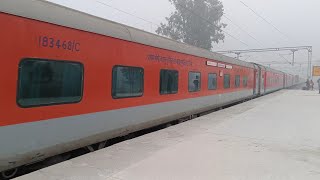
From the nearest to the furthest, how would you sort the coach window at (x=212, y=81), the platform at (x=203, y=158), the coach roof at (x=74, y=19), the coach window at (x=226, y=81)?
1. the coach roof at (x=74, y=19)
2. the platform at (x=203, y=158)
3. the coach window at (x=212, y=81)
4. the coach window at (x=226, y=81)

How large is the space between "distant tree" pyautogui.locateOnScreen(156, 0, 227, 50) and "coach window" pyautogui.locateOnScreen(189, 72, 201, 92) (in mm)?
42003

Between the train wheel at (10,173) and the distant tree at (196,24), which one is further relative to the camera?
the distant tree at (196,24)

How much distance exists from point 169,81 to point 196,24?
46012mm

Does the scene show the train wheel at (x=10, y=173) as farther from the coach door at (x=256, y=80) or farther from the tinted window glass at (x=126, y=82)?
the coach door at (x=256, y=80)

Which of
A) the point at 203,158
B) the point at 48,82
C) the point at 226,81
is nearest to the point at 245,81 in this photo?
the point at 226,81

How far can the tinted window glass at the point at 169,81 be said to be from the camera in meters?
9.63

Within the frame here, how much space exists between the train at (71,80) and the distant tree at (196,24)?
1780 inches

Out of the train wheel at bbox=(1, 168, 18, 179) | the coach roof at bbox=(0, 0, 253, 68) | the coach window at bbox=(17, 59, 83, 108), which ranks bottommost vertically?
the train wheel at bbox=(1, 168, 18, 179)

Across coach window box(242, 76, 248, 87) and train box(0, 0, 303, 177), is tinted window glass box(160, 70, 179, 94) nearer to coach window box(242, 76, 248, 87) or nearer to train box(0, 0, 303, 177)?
train box(0, 0, 303, 177)

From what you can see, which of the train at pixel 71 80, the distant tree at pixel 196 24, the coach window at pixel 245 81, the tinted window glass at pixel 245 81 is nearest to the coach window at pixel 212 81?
the train at pixel 71 80

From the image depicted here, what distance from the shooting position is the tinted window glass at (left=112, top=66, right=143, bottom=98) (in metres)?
7.31

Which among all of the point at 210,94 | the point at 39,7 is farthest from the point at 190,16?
the point at 39,7

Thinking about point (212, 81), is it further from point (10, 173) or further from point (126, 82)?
point (10, 173)

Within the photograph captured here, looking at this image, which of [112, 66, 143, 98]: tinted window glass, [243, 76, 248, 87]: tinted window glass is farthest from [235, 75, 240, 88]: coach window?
[112, 66, 143, 98]: tinted window glass
